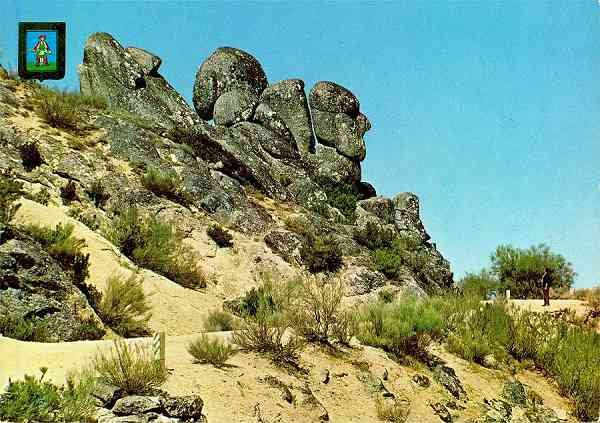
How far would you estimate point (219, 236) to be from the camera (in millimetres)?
18984

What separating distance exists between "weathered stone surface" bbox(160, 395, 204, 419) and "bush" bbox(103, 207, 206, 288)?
27.7 ft

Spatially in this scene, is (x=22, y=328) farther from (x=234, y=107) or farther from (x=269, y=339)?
(x=234, y=107)

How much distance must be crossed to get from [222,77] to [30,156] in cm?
1545

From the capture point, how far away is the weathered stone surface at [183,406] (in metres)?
6.79

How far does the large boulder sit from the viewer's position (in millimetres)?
24828

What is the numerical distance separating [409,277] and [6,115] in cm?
1319

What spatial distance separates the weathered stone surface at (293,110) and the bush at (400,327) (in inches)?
799

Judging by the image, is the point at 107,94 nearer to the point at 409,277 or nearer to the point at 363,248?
the point at 363,248

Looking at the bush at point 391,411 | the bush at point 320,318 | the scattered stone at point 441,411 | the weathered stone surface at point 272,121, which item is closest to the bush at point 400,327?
the bush at point 320,318

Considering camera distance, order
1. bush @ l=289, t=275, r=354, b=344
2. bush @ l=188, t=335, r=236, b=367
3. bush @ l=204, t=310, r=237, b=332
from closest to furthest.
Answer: bush @ l=188, t=335, r=236, b=367 → bush @ l=289, t=275, r=354, b=344 → bush @ l=204, t=310, r=237, b=332

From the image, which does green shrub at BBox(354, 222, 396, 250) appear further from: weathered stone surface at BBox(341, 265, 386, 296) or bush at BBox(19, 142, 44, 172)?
bush at BBox(19, 142, 44, 172)

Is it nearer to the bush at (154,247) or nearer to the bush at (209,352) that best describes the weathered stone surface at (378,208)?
the bush at (154,247)

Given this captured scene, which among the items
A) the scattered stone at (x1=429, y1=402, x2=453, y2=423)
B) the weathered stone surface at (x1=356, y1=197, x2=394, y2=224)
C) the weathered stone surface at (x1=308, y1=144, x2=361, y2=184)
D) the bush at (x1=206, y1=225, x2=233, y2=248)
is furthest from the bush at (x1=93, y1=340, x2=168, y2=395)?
the weathered stone surface at (x1=308, y1=144, x2=361, y2=184)

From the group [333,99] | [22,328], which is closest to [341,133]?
[333,99]
